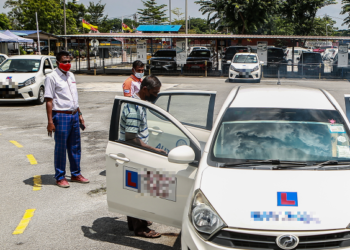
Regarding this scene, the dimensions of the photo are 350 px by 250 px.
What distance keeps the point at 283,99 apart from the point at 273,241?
5.41ft

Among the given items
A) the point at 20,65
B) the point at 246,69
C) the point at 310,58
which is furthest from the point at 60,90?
the point at 310,58

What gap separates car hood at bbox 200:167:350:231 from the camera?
2627 mm

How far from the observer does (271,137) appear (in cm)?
351

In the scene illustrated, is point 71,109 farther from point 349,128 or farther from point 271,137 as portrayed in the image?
point 349,128

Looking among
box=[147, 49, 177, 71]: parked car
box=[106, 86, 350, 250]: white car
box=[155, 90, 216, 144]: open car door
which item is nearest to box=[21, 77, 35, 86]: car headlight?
box=[155, 90, 216, 144]: open car door

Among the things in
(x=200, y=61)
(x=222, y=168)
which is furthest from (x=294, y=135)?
(x=200, y=61)

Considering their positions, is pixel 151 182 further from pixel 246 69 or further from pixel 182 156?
pixel 246 69

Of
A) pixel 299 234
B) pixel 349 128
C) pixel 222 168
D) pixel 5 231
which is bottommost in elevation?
pixel 5 231

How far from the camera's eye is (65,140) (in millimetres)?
5637

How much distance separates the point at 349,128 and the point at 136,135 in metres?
1.98

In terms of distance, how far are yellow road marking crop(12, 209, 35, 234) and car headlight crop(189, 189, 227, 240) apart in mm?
2372

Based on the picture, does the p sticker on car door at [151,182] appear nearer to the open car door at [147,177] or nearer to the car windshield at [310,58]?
the open car door at [147,177]

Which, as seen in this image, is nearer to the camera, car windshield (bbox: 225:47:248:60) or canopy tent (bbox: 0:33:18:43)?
canopy tent (bbox: 0:33:18:43)

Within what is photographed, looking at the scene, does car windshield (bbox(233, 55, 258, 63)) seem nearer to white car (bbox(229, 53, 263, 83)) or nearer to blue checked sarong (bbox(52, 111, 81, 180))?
white car (bbox(229, 53, 263, 83))
